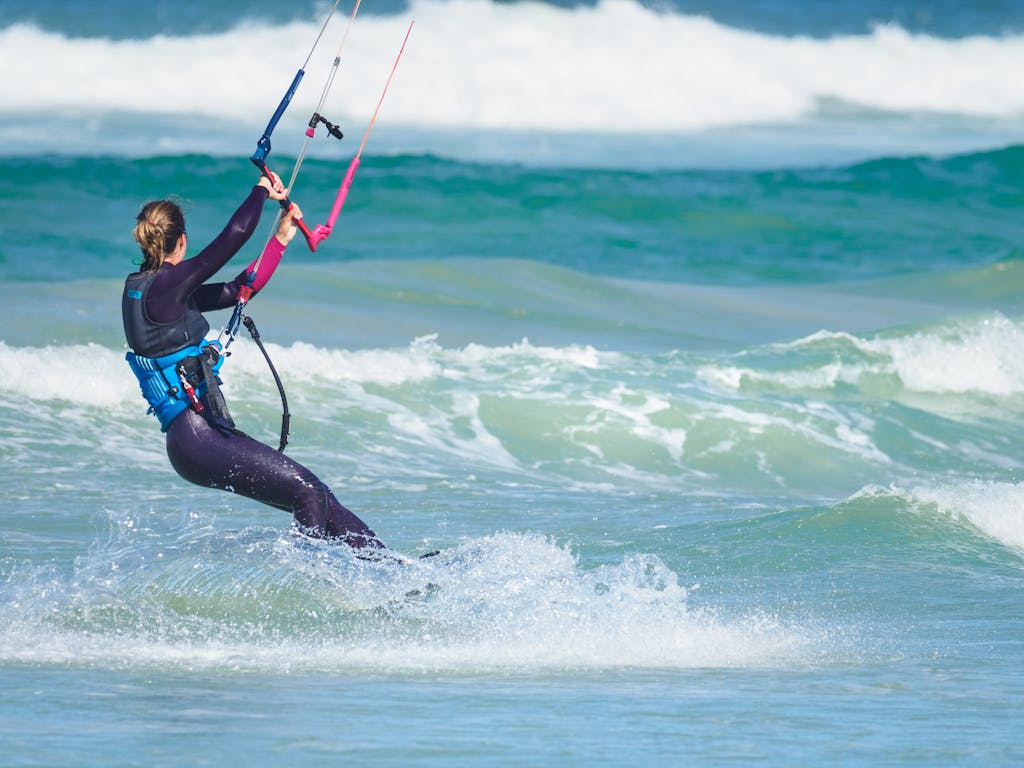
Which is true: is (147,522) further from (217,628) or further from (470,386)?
(470,386)

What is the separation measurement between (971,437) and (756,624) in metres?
8.54

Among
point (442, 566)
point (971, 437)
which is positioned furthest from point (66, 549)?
point (971, 437)

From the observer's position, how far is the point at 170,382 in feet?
20.2

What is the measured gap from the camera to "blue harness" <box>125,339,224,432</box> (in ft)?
20.2

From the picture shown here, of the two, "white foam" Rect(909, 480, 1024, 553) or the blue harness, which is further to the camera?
"white foam" Rect(909, 480, 1024, 553)

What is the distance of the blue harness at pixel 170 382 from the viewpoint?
6145 millimetres

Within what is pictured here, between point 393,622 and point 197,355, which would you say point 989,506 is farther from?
point 197,355

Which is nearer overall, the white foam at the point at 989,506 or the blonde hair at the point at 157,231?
the blonde hair at the point at 157,231

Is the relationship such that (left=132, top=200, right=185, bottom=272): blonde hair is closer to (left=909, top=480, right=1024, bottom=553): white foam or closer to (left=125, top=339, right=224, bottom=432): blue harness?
(left=125, top=339, right=224, bottom=432): blue harness

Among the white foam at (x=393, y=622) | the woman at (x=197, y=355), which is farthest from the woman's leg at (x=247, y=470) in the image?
the white foam at (x=393, y=622)

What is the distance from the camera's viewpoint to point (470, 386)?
14.7 meters

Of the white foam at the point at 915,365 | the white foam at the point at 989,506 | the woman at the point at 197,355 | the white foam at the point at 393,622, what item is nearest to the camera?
the woman at the point at 197,355

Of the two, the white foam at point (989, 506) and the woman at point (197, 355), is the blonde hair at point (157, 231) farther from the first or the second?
the white foam at point (989, 506)

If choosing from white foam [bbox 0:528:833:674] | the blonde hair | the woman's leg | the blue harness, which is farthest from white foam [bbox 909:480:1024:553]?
the blonde hair
